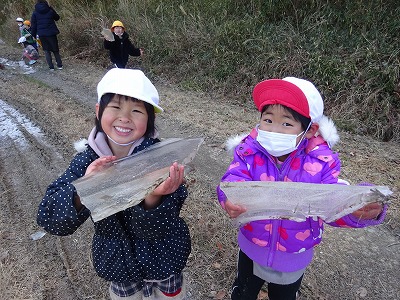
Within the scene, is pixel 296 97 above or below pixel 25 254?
above

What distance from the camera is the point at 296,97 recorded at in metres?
1.52

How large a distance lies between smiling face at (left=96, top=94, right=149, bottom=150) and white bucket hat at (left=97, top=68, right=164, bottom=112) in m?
0.05

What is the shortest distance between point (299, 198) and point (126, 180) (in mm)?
721

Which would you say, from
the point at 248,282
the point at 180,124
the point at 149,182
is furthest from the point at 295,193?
the point at 180,124

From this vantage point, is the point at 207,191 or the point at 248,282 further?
the point at 207,191

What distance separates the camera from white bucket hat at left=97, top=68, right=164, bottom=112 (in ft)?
4.87

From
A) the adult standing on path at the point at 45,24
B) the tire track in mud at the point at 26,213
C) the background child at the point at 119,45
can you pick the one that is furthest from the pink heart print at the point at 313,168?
the adult standing on path at the point at 45,24

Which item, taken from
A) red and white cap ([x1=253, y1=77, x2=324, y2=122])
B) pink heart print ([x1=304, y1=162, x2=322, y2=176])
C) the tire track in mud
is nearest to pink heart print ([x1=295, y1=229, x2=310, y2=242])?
pink heart print ([x1=304, y1=162, x2=322, y2=176])

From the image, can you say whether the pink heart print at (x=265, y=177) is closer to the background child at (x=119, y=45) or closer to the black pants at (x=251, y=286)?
the black pants at (x=251, y=286)

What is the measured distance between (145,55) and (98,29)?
2.13 meters

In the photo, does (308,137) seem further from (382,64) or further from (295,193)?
(382,64)

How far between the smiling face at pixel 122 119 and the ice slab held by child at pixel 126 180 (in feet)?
0.33

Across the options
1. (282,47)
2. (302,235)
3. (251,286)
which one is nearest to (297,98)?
(302,235)

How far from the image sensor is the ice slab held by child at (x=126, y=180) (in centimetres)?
129
